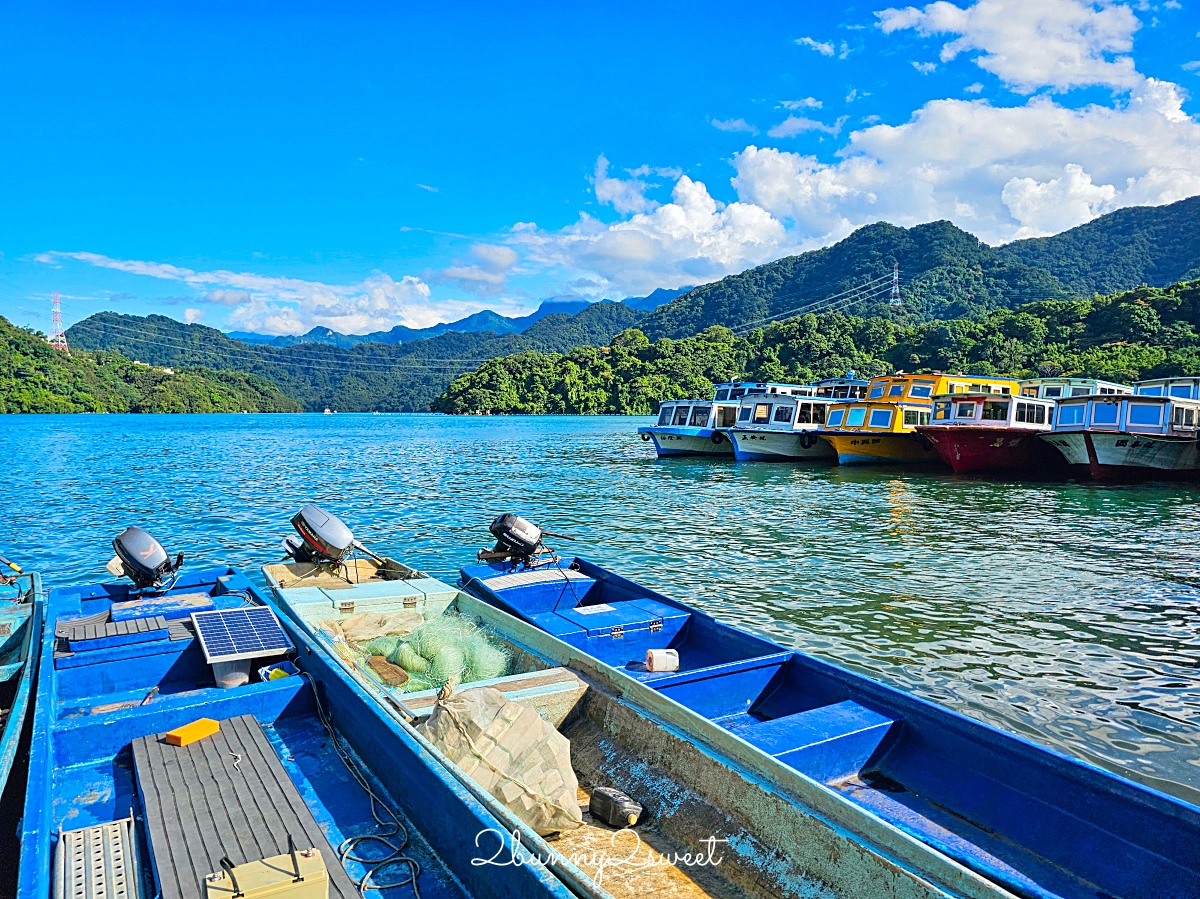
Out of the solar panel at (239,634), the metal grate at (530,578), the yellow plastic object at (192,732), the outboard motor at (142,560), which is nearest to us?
the yellow plastic object at (192,732)

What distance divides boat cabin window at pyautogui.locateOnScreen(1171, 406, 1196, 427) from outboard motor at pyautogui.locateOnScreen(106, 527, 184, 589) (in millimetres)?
32915

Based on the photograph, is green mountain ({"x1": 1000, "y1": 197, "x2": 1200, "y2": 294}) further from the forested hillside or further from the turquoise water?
the turquoise water

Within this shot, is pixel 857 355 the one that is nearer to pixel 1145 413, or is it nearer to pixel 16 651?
pixel 1145 413

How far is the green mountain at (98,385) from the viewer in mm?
117812

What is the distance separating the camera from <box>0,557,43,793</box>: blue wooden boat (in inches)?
208

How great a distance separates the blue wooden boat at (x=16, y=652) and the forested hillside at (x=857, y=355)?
270 ft

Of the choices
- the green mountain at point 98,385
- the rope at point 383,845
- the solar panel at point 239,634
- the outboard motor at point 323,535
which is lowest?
the rope at point 383,845

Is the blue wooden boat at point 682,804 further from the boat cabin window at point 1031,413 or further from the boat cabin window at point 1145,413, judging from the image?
the boat cabin window at point 1031,413

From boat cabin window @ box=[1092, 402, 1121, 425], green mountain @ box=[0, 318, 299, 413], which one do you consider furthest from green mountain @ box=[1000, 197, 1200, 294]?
green mountain @ box=[0, 318, 299, 413]

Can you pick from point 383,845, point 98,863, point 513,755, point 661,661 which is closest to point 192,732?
point 98,863

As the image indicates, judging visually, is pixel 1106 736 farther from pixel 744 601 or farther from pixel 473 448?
pixel 473 448

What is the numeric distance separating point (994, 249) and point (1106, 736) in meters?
221

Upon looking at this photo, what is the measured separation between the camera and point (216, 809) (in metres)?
4.40

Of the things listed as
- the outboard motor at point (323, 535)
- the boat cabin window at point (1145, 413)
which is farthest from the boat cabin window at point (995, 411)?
the outboard motor at point (323, 535)
